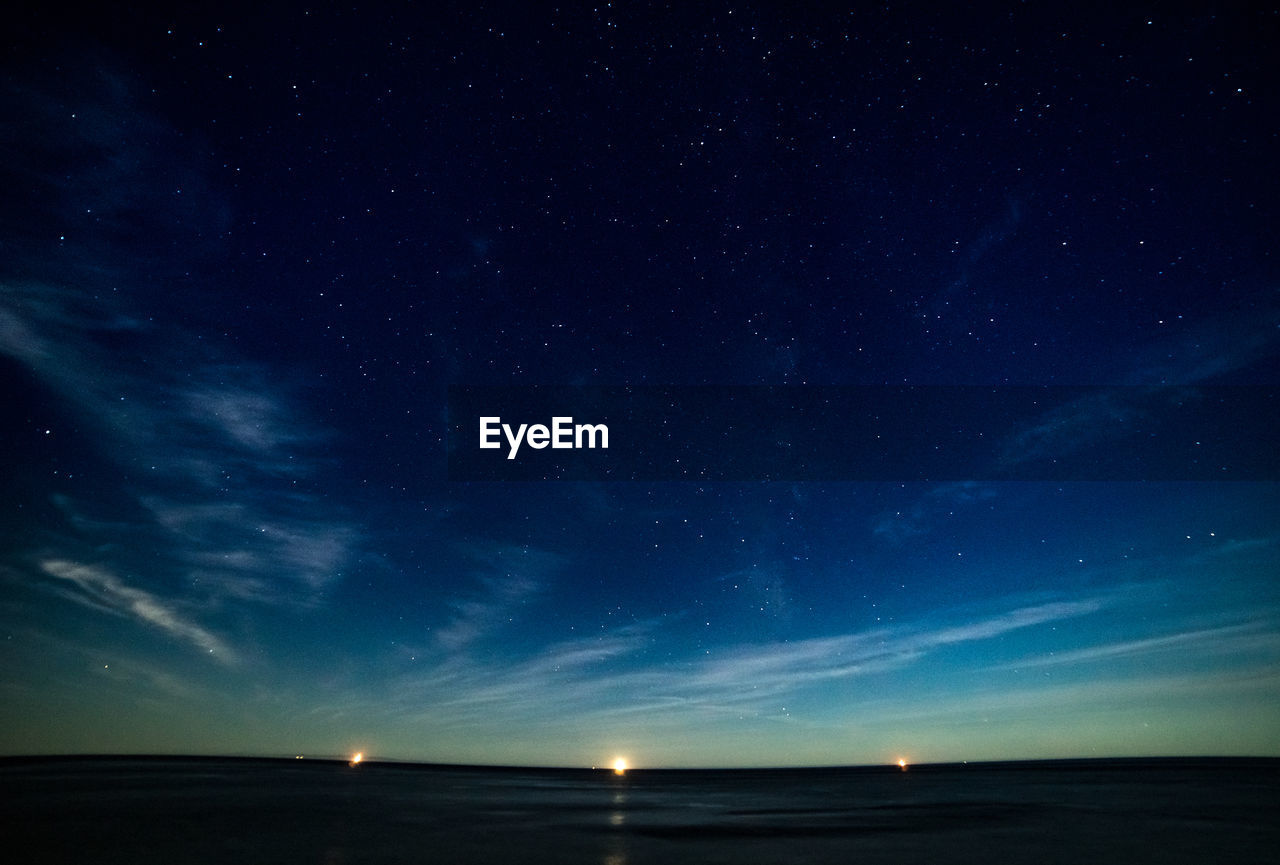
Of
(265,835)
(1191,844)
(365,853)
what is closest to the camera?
(365,853)

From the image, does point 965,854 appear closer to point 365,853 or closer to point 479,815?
point 365,853

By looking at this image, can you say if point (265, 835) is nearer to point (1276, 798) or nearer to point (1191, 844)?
point (1191, 844)

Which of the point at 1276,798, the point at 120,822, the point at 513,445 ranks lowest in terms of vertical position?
the point at 1276,798

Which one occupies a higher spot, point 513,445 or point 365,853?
point 513,445

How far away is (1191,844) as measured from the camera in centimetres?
1366

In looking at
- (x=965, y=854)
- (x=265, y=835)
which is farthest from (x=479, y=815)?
(x=965, y=854)

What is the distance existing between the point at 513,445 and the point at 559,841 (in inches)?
376

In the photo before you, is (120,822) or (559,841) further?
(120,822)

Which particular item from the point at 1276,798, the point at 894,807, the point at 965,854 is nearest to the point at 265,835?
the point at 965,854

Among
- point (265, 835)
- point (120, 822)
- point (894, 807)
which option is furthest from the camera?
point (894, 807)

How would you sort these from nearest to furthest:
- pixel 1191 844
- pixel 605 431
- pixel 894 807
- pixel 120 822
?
pixel 1191 844, pixel 120 822, pixel 605 431, pixel 894 807

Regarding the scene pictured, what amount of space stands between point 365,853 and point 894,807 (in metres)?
17.4

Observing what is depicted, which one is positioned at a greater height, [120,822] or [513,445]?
[513,445]

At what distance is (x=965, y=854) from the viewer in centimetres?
1274
